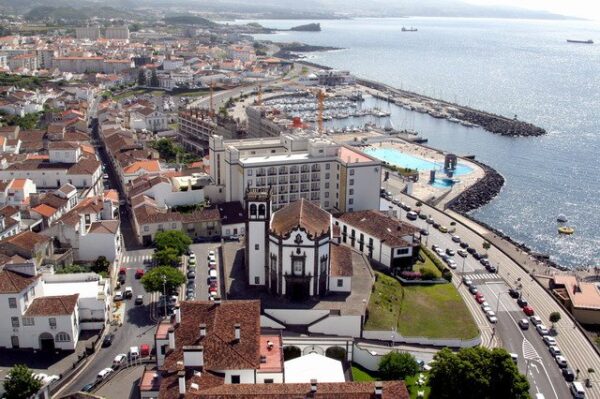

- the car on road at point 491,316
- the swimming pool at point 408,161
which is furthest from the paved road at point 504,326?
the swimming pool at point 408,161

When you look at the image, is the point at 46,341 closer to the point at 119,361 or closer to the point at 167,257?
the point at 119,361

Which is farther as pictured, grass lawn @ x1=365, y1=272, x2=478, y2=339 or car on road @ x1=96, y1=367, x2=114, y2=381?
grass lawn @ x1=365, y1=272, x2=478, y2=339

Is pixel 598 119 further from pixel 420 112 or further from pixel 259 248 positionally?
pixel 259 248

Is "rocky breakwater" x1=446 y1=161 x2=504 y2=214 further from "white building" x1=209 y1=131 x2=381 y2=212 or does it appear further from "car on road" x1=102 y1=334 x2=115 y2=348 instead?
"car on road" x1=102 y1=334 x2=115 y2=348

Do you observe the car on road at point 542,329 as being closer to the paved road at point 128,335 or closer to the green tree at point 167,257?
the paved road at point 128,335

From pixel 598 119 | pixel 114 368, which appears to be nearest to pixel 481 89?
pixel 598 119

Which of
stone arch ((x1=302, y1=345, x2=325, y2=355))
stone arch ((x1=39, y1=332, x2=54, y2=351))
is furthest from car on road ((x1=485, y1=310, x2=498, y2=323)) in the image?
stone arch ((x1=39, y1=332, x2=54, y2=351))
